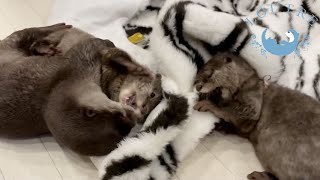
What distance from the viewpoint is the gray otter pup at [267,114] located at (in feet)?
4.86

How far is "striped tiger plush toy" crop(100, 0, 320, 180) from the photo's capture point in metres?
1.54

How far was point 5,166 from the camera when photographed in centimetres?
165

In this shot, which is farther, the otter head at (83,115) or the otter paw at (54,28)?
the otter paw at (54,28)

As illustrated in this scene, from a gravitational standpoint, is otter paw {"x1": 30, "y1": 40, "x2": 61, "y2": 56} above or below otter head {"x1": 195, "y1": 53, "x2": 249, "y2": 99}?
above

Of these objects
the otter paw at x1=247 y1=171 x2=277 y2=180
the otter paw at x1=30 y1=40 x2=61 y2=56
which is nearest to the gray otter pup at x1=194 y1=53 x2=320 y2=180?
the otter paw at x1=247 y1=171 x2=277 y2=180

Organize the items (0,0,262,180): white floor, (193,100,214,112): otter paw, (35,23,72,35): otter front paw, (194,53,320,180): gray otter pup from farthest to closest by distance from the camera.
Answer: (35,23,72,35): otter front paw → (193,100,214,112): otter paw → (0,0,262,180): white floor → (194,53,320,180): gray otter pup

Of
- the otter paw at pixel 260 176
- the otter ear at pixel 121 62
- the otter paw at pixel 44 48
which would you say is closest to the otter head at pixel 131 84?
the otter ear at pixel 121 62

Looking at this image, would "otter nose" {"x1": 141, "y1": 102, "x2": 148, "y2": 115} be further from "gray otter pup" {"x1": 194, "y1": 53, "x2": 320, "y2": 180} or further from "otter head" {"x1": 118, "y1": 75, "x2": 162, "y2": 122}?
"gray otter pup" {"x1": 194, "y1": 53, "x2": 320, "y2": 180}

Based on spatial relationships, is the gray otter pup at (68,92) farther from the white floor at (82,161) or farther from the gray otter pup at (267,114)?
the gray otter pup at (267,114)

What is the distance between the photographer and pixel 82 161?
1.66m

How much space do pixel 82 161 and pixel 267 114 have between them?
76 cm

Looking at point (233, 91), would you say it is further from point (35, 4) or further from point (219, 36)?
point (35, 4)

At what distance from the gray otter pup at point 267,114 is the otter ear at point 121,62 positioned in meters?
0.25

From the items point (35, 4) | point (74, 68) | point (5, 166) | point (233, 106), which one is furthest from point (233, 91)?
point (35, 4)
